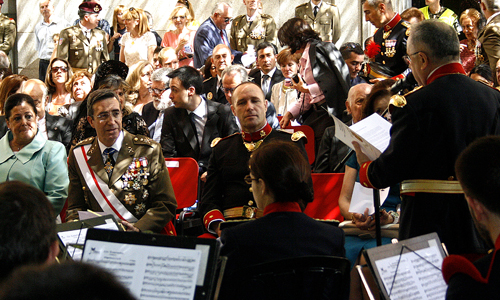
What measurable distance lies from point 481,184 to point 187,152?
348 cm

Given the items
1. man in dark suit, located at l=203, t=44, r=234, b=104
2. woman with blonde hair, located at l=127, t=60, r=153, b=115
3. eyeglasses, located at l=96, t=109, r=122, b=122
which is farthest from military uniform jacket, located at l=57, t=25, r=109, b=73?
eyeglasses, located at l=96, t=109, r=122, b=122

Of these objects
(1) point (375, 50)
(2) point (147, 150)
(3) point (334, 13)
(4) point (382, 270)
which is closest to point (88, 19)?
(3) point (334, 13)

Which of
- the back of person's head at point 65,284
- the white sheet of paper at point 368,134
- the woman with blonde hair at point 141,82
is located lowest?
the woman with blonde hair at point 141,82

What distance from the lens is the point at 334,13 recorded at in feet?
31.8

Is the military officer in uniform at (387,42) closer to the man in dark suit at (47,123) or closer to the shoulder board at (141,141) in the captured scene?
the man in dark suit at (47,123)

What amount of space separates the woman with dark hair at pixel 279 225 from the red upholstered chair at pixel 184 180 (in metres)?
1.97

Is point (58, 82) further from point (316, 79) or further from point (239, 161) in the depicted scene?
point (239, 161)

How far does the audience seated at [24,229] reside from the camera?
1368 mm

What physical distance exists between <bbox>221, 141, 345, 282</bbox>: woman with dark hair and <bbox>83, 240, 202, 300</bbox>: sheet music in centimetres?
28

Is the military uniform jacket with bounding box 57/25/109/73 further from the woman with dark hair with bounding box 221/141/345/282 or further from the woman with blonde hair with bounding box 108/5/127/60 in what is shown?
the woman with dark hair with bounding box 221/141/345/282

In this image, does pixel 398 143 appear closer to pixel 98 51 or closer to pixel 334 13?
pixel 334 13

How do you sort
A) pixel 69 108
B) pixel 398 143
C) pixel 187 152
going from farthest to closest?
1. pixel 69 108
2. pixel 187 152
3. pixel 398 143

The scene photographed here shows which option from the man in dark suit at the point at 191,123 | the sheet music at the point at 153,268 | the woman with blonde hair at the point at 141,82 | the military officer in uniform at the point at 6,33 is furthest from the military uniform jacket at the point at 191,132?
the military officer in uniform at the point at 6,33

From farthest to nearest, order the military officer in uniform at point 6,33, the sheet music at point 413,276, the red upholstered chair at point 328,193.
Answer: the military officer in uniform at point 6,33 < the red upholstered chair at point 328,193 < the sheet music at point 413,276
